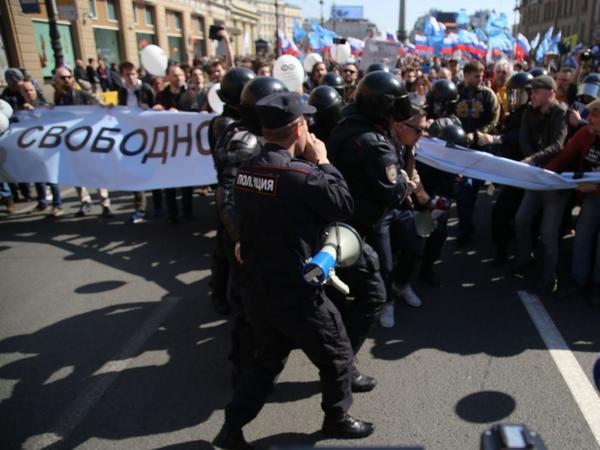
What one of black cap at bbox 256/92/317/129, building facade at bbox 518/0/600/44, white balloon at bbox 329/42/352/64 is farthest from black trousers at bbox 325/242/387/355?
building facade at bbox 518/0/600/44

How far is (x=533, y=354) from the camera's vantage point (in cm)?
347

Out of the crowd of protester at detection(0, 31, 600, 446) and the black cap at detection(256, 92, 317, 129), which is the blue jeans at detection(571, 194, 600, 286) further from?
the black cap at detection(256, 92, 317, 129)

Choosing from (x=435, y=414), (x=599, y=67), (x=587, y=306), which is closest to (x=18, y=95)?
(x=435, y=414)

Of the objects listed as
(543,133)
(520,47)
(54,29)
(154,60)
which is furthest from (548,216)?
(520,47)

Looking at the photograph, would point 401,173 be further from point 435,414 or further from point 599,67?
point 599,67

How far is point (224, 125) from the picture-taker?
3.95 meters

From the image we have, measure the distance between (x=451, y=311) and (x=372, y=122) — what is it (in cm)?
198

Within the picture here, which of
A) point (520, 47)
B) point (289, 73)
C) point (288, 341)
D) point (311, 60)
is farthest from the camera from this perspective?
point (520, 47)

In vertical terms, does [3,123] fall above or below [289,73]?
below

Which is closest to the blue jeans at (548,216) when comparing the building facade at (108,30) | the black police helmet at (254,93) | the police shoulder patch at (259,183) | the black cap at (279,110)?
the black police helmet at (254,93)

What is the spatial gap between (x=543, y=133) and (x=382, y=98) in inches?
97.8

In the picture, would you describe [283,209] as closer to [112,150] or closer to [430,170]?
[430,170]

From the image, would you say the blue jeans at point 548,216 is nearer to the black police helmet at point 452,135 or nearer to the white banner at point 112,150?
the black police helmet at point 452,135

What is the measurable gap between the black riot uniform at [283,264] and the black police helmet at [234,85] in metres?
1.76
